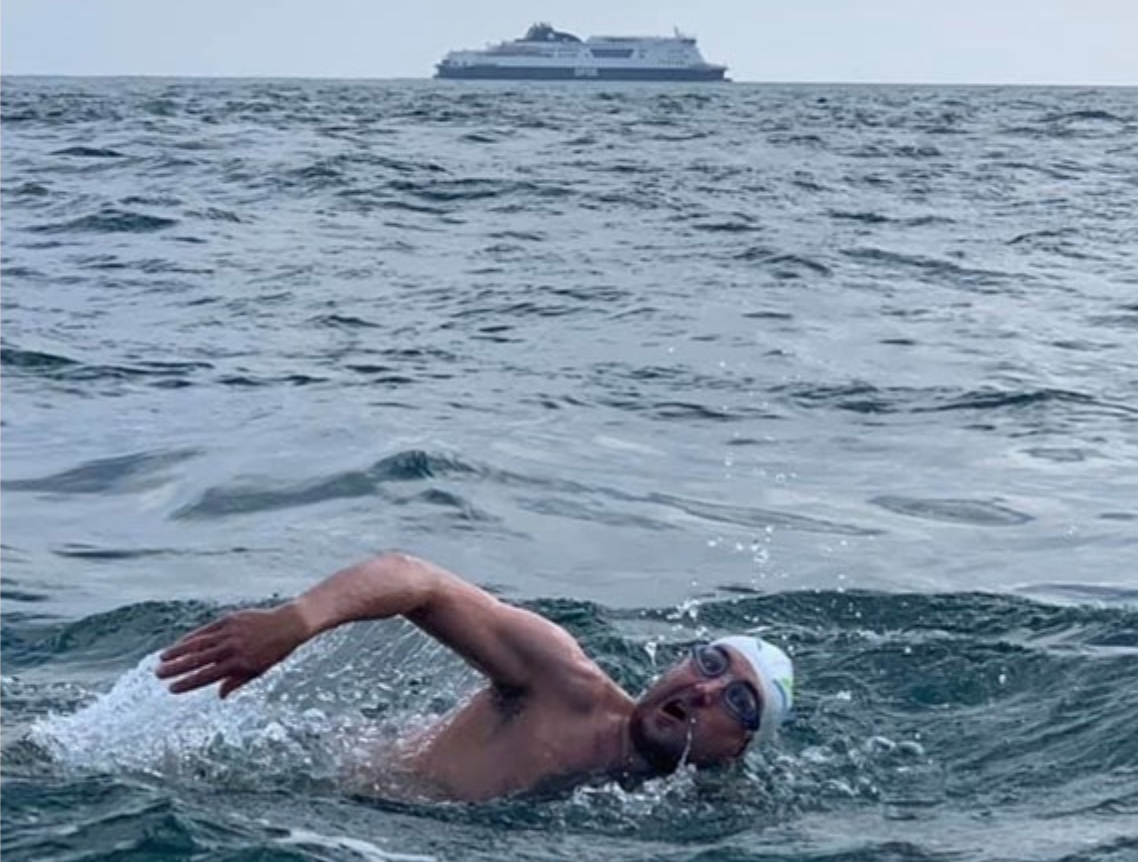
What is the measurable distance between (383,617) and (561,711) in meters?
0.74

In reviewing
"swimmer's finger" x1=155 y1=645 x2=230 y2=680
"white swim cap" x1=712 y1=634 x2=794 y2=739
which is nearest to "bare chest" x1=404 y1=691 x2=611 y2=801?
"white swim cap" x1=712 y1=634 x2=794 y2=739

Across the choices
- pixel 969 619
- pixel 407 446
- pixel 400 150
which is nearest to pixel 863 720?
pixel 969 619

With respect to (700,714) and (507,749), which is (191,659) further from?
(700,714)

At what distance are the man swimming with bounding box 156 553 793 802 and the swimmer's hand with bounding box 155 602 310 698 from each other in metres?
0.95

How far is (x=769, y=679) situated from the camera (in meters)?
7.11

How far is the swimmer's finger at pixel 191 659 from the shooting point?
5.77m

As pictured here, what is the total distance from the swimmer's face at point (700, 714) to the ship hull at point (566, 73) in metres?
108

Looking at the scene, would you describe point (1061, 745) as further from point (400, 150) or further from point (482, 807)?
point (400, 150)

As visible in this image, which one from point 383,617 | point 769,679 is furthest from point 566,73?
point 383,617

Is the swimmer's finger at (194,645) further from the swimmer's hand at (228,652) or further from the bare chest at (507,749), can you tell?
the bare chest at (507,749)

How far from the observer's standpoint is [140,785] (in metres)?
6.82

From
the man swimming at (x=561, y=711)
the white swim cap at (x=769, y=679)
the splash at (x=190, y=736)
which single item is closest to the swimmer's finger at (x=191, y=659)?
the man swimming at (x=561, y=711)

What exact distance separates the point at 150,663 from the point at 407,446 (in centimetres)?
537

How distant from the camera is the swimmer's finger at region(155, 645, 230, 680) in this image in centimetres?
577
